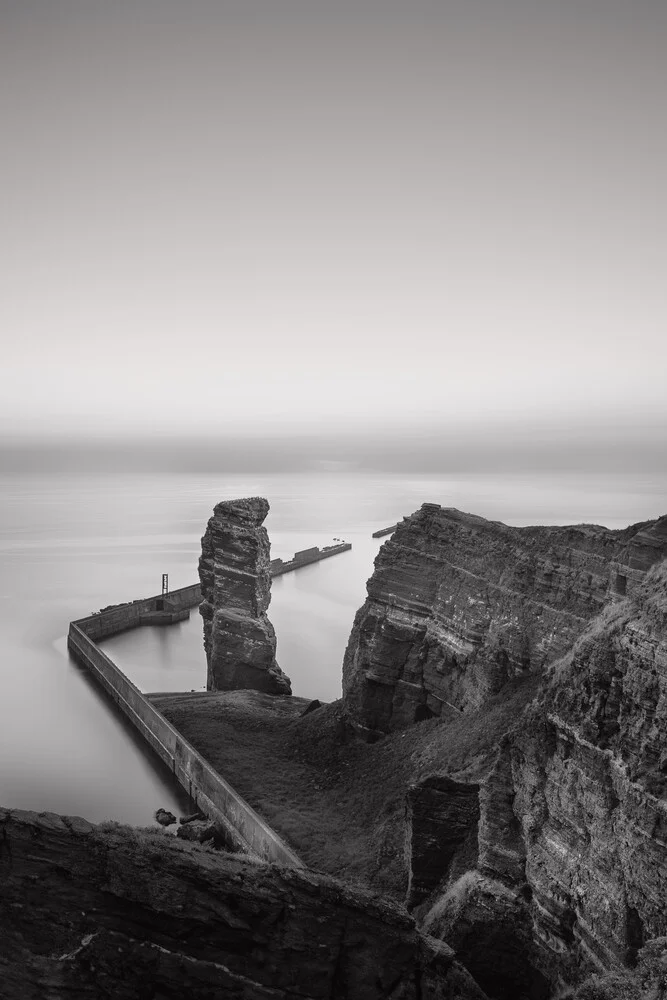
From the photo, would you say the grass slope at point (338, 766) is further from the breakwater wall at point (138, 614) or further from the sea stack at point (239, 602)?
the breakwater wall at point (138, 614)

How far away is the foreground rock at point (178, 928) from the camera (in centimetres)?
905

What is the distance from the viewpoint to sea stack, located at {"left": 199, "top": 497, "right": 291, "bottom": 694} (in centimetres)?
4006

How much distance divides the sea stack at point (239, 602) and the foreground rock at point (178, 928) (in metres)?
30.2

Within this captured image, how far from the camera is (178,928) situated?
369 inches

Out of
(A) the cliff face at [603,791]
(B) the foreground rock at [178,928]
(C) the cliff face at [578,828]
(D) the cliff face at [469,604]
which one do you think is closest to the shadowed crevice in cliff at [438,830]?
(C) the cliff face at [578,828]

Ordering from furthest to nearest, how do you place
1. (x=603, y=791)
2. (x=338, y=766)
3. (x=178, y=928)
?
1. (x=338, y=766)
2. (x=603, y=791)
3. (x=178, y=928)

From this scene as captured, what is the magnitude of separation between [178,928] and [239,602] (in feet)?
103

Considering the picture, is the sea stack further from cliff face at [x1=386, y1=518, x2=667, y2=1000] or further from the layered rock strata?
the layered rock strata

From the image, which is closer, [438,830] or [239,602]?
[438,830]

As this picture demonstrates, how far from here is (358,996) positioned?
31.4 ft

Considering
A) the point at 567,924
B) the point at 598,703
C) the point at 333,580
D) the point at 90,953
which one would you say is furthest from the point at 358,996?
the point at 333,580

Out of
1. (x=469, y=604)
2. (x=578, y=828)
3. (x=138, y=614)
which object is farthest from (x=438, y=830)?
(x=138, y=614)

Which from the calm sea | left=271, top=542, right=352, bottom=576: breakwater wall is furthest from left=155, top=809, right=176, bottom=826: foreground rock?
left=271, top=542, right=352, bottom=576: breakwater wall

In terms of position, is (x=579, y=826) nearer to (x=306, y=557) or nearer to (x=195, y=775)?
(x=195, y=775)
